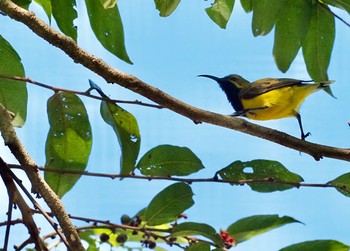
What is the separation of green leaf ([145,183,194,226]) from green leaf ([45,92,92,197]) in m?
0.28

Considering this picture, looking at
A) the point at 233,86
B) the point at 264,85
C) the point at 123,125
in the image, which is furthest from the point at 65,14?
the point at 233,86

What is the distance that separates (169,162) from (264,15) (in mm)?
563

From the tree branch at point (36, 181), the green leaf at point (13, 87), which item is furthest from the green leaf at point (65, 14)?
the tree branch at point (36, 181)

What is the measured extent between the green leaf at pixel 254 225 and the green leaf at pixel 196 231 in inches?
3.8

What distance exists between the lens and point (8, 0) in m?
1.81

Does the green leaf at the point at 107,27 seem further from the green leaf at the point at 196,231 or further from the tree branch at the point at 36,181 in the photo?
the green leaf at the point at 196,231

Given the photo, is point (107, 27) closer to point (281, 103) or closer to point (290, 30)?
point (290, 30)

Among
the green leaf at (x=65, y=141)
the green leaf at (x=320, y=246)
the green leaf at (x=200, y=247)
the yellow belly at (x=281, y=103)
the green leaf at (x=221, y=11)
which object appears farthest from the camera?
the yellow belly at (x=281, y=103)

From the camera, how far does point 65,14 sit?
2.11 meters

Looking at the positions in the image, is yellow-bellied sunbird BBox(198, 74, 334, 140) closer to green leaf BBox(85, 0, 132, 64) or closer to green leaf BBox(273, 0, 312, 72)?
green leaf BBox(273, 0, 312, 72)

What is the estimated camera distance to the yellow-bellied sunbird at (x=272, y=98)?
327 centimetres

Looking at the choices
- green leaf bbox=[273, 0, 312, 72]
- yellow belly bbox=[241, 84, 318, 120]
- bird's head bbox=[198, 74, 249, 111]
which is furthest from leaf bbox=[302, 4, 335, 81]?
bird's head bbox=[198, 74, 249, 111]

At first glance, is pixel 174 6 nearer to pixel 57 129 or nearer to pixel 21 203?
pixel 57 129

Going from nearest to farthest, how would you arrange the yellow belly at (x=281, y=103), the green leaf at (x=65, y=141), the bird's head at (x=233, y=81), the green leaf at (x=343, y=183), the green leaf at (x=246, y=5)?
1. the green leaf at (x=343, y=183)
2. the green leaf at (x=65, y=141)
3. the green leaf at (x=246, y=5)
4. the yellow belly at (x=281, y=103)
5. the bird's head at (x=233, y=81)
